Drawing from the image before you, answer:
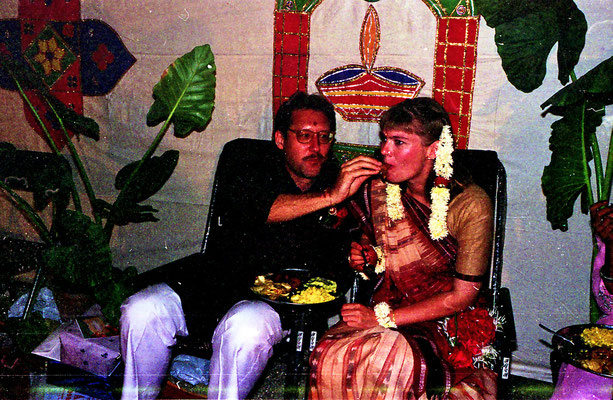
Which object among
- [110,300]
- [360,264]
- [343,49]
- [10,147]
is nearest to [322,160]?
[360,264]

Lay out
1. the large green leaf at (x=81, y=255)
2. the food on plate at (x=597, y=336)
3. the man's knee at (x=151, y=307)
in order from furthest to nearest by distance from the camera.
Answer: the large green leaf at (x=81, y=255)
the man's knee at (x=151, y=307)
the food on plate at (x=597, y=336)

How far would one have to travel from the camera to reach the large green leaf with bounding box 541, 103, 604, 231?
3.40m

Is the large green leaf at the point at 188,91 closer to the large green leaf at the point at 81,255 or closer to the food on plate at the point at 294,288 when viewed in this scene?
the large green leaf at the point at 81,255

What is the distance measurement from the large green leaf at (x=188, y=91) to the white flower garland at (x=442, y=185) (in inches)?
80.1

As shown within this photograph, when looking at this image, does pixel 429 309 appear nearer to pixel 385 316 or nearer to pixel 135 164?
pixel 385 316

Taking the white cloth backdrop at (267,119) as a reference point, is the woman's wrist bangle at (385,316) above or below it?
below

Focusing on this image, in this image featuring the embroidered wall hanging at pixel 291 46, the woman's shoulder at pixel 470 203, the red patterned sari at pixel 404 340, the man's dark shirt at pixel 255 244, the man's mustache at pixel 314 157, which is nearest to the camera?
the red patterned sari at pixel 404 340

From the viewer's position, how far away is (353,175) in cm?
295

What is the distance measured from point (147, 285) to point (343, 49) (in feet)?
7.30

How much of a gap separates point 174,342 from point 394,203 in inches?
57.4

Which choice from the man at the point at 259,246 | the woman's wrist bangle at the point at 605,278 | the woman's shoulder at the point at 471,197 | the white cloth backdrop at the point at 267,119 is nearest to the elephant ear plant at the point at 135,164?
the white cloth backdrop at the point at 267,119

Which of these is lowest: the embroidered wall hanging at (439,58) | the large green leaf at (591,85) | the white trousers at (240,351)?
the white trousers at (240,351)

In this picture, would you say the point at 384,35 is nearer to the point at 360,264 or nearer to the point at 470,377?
the point at 360,264

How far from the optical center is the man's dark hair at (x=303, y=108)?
3516 mm
